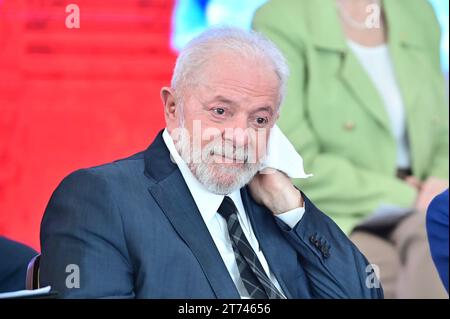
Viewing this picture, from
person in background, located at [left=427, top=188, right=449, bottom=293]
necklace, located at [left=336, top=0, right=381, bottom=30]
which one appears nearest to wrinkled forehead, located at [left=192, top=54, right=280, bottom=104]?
person in background, located at [left=427, top=188, right=449, bottom=293]

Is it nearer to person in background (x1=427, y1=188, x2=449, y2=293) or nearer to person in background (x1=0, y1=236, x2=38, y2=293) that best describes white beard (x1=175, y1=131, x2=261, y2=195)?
person in background (x1=0, y1=236, x2=38, y2=293)

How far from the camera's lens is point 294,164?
8.57 feet

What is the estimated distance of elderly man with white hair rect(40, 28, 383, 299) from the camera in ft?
7.49

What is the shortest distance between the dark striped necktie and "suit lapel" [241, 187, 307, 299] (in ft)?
0.11

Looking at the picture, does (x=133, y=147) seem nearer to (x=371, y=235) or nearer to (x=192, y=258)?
(x=371, y=235)

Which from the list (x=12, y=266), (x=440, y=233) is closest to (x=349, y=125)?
(x=440, y=233)

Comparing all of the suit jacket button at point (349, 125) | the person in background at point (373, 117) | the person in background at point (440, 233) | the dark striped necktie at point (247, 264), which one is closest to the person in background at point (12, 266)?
the dark striped necktie at point (247, 264)

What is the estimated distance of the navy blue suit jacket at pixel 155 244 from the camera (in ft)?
7.41

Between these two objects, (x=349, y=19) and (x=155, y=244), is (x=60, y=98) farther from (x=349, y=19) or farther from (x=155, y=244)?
(x=155, y=244)

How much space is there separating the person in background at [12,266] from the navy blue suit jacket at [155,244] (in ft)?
1.29

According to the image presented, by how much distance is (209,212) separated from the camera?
8.06 feet

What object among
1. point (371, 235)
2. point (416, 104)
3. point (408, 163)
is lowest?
point (371, 235)
